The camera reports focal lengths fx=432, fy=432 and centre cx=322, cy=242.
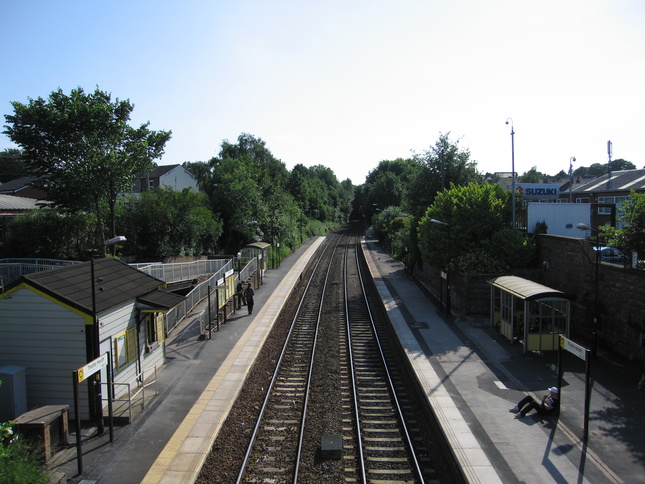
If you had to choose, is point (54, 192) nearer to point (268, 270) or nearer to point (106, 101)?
point (106, 101)

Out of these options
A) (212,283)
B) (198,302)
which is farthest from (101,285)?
(198,302)

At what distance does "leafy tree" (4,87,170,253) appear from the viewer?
74.1 feet

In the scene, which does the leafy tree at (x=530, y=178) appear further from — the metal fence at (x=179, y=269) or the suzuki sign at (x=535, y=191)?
the metal fence at (x=179, y=269)

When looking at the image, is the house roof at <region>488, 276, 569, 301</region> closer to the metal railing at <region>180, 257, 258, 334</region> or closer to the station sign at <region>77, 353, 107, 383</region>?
the metal railing at <region>180, 257, 258, 334</region>

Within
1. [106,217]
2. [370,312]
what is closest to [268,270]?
[106,217]

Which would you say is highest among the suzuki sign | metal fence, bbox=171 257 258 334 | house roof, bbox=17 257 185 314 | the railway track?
the suzuki sign

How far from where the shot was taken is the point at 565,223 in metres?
23.5

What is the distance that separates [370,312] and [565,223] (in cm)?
1167

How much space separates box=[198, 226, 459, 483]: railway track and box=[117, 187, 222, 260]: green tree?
13.9m

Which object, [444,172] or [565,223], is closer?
[565,223]

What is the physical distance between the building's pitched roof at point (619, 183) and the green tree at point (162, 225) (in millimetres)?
34443

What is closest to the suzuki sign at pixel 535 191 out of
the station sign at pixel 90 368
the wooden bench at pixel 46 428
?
the station sign at pixel 90 368

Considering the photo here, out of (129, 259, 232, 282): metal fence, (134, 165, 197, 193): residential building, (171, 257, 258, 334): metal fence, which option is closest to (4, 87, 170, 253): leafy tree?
(129, 259, 232, 282): metal fence

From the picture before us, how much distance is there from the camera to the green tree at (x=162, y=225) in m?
29.0
